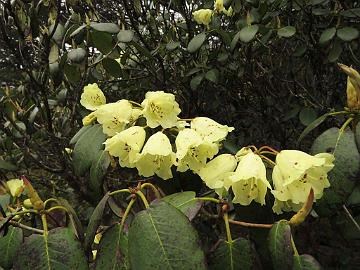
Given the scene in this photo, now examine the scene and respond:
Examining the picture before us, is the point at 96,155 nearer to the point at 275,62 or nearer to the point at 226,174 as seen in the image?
the point at 226,174

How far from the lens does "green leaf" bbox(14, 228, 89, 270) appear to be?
2.58 feet

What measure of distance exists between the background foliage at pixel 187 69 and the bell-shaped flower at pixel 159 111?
63cm

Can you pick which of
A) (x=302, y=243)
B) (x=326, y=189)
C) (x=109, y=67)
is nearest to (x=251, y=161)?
(x=326, y=189)

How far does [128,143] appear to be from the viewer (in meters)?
0.97

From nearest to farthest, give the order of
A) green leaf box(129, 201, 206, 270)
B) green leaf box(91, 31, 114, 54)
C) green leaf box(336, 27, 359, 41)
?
green leaf box(129, 201, 206, 270) < green leaf box(91, 31, 114, 54) < green leaf box(336, 27, 359, 41)

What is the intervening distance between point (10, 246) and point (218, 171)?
0.43 metres

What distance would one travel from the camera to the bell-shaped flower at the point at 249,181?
0.86 metres

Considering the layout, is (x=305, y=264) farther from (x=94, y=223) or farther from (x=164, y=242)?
(x=94, y=223)

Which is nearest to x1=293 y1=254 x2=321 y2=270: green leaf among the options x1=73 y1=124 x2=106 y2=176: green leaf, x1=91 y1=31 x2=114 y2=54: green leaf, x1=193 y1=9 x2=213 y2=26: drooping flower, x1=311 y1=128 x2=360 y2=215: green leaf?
x1=311 y1=128 x2=360 y2=215: green leaf

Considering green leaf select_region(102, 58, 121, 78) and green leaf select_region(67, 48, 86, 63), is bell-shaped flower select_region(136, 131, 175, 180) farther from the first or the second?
green leaf select_region(102, 58, 121, 78)

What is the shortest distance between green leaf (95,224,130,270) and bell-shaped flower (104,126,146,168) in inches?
7.6

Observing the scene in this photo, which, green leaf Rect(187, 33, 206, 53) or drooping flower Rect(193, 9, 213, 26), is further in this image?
drooping flower Rect(193, 9, 213, 26)

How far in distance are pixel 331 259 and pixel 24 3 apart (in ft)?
7.64

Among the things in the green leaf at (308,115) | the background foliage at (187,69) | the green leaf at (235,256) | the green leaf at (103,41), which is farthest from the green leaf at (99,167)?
the green leaf at (308,115)
